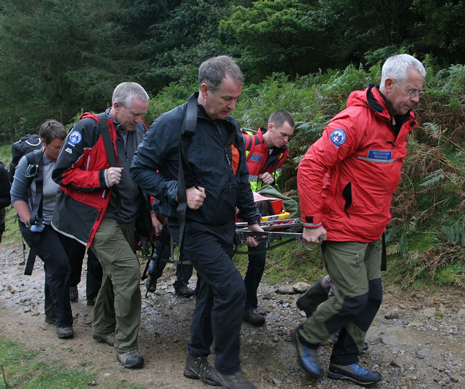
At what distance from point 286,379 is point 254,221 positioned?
1.35 metres

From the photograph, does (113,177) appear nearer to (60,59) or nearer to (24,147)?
(24,147)

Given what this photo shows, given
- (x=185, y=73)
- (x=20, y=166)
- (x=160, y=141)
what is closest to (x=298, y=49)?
(x=185, y=73)

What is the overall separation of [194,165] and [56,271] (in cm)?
265

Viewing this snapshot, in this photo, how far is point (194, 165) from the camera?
3.41m

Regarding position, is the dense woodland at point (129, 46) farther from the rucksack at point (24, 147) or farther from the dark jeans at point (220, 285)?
the dark jeans at point (220, 285)

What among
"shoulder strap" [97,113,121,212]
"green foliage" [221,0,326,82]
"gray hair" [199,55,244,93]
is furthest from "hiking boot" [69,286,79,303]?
"green foliage" [221,0,326,82]

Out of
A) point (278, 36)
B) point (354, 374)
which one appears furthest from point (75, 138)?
point (278, 36)

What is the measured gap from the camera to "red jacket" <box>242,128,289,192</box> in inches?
207

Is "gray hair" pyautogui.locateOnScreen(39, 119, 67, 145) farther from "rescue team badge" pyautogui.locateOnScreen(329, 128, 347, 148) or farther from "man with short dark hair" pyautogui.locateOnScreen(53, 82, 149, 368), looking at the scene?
"rescue team badge" pyautogui.locateOnScreen(329, 128, 347, 148)

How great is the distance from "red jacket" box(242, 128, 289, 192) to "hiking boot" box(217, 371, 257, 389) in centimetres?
228

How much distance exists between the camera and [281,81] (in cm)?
1168

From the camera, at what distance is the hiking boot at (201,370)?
12.2 ft

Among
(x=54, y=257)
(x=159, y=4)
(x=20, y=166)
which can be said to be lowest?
(x=54, y=257)

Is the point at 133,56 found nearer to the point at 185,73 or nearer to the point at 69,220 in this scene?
the point at 185,73
